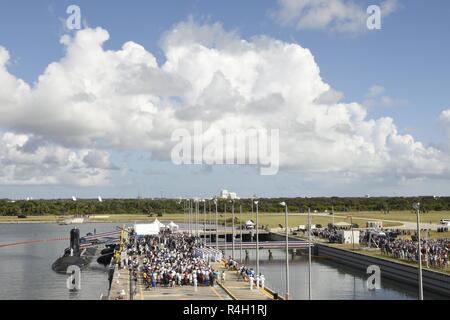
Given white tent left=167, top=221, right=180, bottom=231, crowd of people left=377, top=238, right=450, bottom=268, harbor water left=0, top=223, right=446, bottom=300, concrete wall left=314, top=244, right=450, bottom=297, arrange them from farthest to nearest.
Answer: white tent left=167, top=221, right=180, bottom=231, crowd of people left=377, top=238, right=450, bottom=268, harbor water left=0, top=223, right=446, bottom=300, concrete wall left=314, top=244, right=450, bottom=297

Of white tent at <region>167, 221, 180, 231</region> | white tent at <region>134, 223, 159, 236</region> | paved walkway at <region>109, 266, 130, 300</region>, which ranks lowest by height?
paved walkway at <region>109, 266, 130, 300</region>

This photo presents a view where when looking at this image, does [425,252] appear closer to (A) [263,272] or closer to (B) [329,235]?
(A) [263,272]

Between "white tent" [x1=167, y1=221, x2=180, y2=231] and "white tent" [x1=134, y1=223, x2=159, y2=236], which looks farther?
"white tent" [x1=167, y1=221, x2=180, y2=231]

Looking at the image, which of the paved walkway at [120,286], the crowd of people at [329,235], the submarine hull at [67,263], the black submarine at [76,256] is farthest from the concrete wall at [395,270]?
the submarine hull at [67,263]

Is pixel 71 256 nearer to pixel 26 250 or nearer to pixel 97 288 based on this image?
pixel 97 288

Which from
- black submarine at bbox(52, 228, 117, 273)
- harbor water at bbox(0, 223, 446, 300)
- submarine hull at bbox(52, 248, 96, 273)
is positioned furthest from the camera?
black submarine at bbox(52, 228, 117, 273)

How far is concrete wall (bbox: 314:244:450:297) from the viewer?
1991 inches

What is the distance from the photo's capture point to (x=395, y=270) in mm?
59656

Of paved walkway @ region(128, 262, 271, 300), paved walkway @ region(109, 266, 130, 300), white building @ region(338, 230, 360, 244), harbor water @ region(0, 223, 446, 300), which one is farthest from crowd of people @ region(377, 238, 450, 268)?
paved walkway @ region(109, 266, 130, 300)

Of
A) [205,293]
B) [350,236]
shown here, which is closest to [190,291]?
[205,293]

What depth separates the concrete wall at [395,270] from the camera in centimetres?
5057

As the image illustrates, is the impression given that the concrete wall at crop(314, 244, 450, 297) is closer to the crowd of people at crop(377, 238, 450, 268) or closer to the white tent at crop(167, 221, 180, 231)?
the crowd of people at crop(377, 238, 450, 268)
